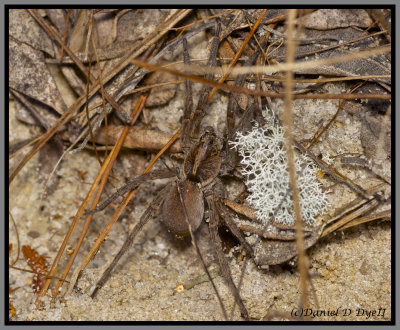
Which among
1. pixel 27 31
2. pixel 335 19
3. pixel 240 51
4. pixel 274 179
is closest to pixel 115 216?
pixel 274 179

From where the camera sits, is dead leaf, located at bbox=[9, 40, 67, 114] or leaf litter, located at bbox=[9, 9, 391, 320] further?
dead leaf, located at bbox=[9, 40, 67, 114]

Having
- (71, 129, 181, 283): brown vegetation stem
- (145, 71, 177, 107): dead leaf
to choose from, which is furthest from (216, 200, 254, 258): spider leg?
(145, 71, 177, 107): dead leaf

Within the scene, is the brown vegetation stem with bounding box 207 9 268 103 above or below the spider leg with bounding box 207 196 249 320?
above

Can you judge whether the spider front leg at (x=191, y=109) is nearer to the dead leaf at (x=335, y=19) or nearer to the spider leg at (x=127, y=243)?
the spider leg at (x=127, y=243)

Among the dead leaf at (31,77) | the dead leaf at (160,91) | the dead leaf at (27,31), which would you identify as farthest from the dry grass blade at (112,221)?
the dead leaf at (27,31)

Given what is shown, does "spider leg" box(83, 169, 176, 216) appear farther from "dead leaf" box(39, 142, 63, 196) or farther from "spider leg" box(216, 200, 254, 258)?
"dead leaf" box(39, 142, 63, 196)

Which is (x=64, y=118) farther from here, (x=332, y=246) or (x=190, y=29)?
(x=332, y=246)
